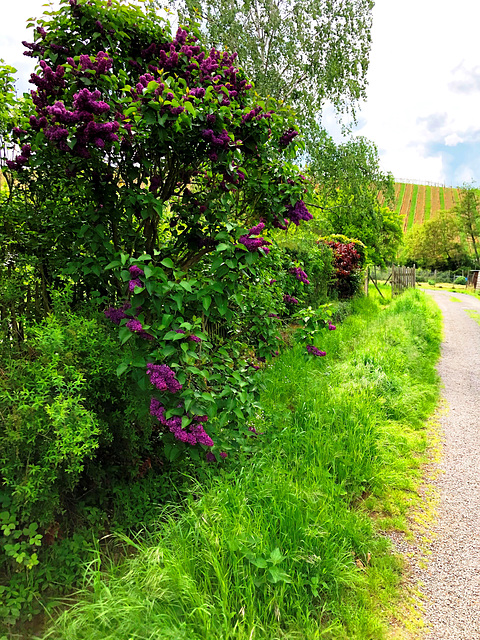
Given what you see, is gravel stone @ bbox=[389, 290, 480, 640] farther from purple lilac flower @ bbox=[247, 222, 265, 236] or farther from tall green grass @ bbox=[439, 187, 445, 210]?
tall green grass @ bbox=[439, 187, 445, 210]

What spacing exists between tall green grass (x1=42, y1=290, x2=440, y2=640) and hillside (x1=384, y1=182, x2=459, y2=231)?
2750 inches

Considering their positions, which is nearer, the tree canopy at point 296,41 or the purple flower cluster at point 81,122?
the purple flower cluster at point 81,122

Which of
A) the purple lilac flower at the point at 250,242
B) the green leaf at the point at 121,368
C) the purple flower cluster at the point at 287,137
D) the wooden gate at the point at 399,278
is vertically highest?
the purple flower cluster at the point at 287,137

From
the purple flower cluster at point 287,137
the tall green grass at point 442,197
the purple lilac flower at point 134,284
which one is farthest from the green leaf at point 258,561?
the tall green grass at point 442,197

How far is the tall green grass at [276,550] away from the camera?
191 cm

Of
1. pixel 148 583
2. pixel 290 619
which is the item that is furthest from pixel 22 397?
pixel 290 619

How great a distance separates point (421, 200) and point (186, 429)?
85.4 meters

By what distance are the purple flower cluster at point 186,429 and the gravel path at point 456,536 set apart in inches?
64.3

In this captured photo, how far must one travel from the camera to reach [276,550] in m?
2.17

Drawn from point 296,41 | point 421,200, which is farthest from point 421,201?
point 296,41

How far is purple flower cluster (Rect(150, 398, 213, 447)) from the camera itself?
2260 mm

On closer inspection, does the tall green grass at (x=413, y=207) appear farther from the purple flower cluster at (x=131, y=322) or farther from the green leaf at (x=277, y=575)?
the green leaf at (x=277, y=575)

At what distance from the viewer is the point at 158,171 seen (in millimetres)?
3080

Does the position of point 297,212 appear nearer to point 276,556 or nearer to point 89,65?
point 89,65
